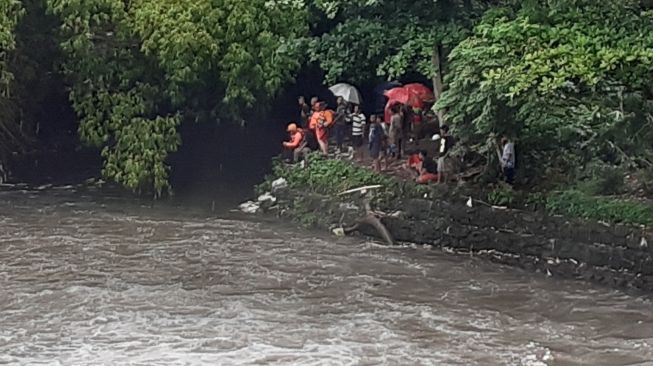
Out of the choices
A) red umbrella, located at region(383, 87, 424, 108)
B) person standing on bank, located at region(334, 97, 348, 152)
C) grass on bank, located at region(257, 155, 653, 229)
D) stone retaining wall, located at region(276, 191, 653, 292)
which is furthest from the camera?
person standing on bank, located at region(334, 97, 348, 152)

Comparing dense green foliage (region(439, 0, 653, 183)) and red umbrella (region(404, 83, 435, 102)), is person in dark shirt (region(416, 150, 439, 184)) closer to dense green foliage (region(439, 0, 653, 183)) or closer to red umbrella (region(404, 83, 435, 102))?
dense green foliage (region(439, 0, 653, 183))

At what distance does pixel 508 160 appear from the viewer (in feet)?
58.4

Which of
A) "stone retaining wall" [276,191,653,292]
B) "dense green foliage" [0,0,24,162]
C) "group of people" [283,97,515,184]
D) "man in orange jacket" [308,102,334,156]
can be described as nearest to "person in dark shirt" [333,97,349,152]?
"group of people" [283,97,515,184]

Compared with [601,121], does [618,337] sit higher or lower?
lower

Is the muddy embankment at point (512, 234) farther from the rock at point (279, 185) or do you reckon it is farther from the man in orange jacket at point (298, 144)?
the man in orange jacket at point (298, 144)

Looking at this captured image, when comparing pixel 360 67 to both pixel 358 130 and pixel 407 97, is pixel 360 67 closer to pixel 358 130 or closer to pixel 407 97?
pixel 407 97

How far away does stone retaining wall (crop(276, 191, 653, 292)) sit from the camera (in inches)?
607

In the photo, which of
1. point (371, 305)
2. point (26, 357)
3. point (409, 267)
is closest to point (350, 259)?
point (409, 267)

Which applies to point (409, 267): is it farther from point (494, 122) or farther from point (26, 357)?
point (26, 357)

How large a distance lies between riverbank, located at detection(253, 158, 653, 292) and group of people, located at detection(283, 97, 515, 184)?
1.87 ft

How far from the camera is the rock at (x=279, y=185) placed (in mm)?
21094

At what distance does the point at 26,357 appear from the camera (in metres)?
12.1

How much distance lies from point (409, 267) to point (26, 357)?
258 inches

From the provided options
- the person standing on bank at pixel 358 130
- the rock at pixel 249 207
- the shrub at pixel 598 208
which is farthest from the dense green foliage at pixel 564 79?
the rock at pixel 249 207
